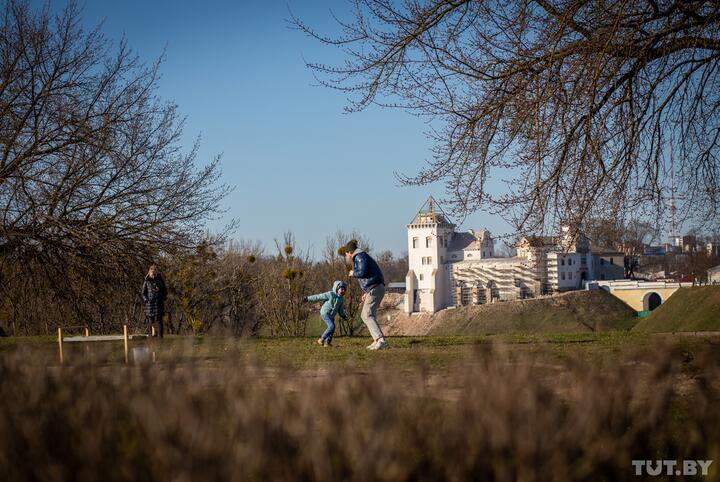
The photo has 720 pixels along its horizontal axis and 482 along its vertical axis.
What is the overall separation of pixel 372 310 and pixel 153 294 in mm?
7407

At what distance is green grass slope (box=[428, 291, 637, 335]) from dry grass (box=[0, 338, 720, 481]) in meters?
80.2

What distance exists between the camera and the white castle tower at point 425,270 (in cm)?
11412

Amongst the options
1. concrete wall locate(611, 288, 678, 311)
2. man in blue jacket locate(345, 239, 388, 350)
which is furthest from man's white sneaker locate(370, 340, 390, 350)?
concrete wall locate(611, 288, 678, 311)

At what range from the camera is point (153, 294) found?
1992 centimetres

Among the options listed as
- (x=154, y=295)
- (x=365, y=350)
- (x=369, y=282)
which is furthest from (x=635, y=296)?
(x=365, y=350)

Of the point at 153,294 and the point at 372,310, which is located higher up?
the point at 153,294

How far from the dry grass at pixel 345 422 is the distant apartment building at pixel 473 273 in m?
101

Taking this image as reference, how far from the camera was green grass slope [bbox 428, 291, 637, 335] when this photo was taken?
8619cm

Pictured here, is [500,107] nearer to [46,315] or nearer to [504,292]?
[46,315]

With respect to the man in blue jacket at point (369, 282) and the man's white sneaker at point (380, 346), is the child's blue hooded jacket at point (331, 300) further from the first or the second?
the man's white sneaker at point (380, 346)

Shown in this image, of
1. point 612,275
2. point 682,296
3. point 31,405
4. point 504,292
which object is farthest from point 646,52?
point 612,275

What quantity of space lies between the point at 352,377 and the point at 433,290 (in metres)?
111

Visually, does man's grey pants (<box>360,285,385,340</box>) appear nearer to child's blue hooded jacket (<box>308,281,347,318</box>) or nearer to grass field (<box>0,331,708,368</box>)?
grass field (<box>0,331,708,368</box>)

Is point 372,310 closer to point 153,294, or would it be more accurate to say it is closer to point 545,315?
point 153,294
